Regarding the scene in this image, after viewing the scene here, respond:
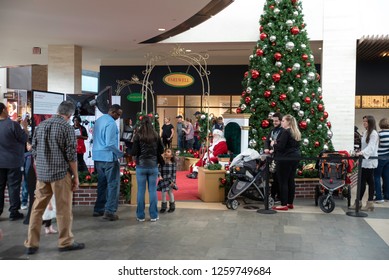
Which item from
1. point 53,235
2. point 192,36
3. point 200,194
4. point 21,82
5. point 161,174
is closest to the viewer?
point 53,235

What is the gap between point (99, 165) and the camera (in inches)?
241

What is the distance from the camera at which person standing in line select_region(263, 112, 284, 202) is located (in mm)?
7195

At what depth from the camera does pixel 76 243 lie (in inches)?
187

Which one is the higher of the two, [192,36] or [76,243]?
[192,36]

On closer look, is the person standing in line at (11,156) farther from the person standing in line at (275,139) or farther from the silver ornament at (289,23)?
the silver ornament at (289,23)

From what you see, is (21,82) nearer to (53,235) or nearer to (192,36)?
(192,36)

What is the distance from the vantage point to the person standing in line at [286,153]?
6.81 m

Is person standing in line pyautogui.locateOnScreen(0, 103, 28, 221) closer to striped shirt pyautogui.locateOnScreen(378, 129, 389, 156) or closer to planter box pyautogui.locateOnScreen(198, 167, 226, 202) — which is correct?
planter box pyautogui.locateOnScreen(198, 167, 226, 202)

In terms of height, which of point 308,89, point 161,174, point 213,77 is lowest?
point 161,174

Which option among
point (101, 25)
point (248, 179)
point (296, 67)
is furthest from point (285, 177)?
point (101, 25)

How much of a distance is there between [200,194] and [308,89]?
3.53 meters

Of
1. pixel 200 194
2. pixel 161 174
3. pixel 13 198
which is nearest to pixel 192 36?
pixel 200 194

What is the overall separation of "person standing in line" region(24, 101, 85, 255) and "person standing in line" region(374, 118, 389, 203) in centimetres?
558

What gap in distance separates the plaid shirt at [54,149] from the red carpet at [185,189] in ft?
11.8
